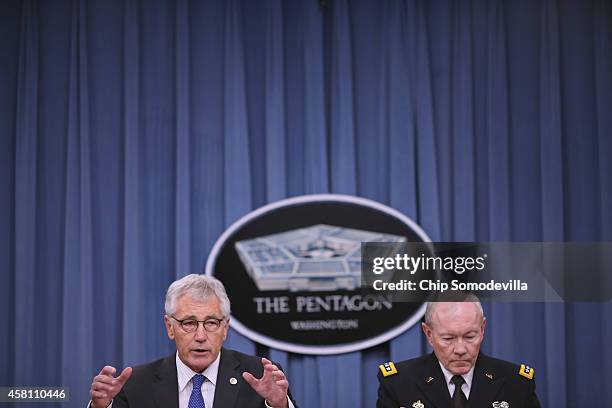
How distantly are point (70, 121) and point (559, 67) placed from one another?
2.32 metres

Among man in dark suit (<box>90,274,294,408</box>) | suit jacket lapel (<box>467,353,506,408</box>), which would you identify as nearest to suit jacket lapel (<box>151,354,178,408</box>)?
man in dark suit (<box>90,274,294,408</box>)

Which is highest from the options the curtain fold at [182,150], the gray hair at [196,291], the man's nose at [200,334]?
the curtain fold at [182,150]

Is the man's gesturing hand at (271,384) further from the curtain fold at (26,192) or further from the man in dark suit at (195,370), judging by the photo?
the curtain fold at (26,192)

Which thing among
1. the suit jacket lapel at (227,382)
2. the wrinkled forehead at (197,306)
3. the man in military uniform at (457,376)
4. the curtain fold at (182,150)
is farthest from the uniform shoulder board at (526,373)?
the curtain fold at (182,150)

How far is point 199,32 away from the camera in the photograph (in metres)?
3.88

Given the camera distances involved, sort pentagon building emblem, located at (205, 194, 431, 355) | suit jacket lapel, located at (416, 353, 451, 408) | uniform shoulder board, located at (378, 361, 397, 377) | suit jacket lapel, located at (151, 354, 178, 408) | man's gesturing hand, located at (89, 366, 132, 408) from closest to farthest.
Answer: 1. man's gesturing hand, located at (89, 366, 132, 408)
2. suit jacket lapel, located at (151, 354, 178, 408)
3. suit jacket lapel, located at (416, 353, 451, 408)
4. uniform shoulder board, located at (378, 361, 397, 377)
5. pentagon building emblem, located at (205, 194, 431, 355)

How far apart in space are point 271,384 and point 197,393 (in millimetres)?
272

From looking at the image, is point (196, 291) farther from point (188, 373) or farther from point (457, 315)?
point (457, 315)

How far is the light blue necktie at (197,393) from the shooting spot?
2551mm

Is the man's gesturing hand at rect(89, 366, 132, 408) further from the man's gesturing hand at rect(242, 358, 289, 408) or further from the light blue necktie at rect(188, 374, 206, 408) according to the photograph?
the man's gesturing hand at rect(242, 358, 289, 408)

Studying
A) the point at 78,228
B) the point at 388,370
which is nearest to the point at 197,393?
the point at 388,370

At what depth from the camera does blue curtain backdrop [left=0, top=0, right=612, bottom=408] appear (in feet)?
12.3

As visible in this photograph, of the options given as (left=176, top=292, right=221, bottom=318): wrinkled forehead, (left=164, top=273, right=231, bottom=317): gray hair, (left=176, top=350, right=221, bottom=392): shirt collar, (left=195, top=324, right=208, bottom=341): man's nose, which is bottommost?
(left=176, top=350, right=221, bottom=392): shirt collar

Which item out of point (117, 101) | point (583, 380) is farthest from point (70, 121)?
point (583, 380)
